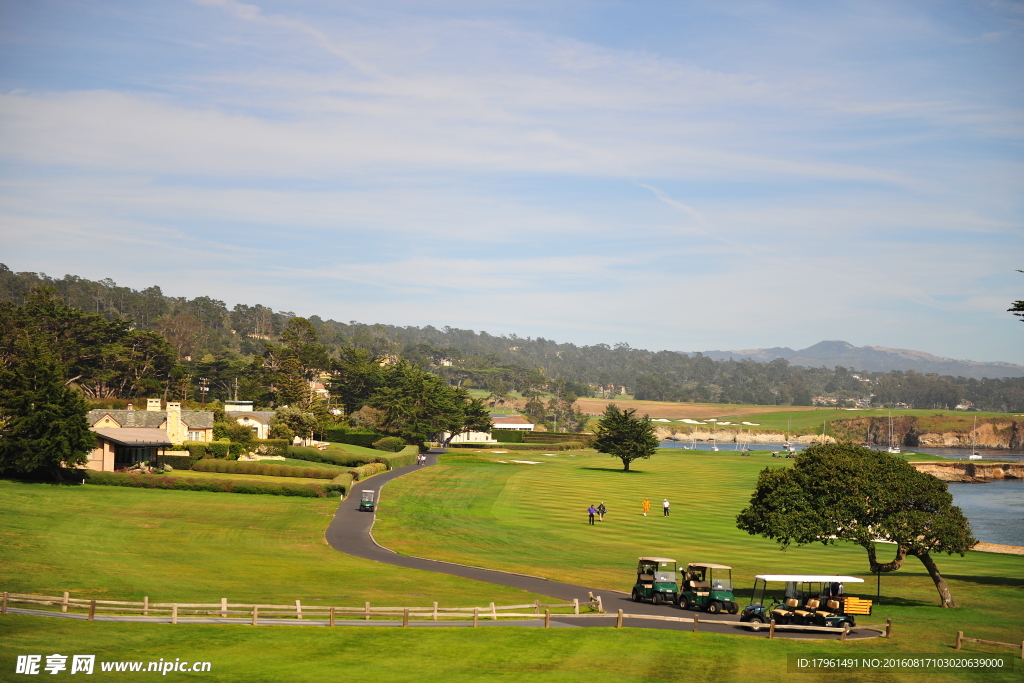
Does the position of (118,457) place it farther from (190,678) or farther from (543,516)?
(190,678)

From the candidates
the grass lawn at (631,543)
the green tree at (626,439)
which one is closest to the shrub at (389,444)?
the grass lawn at (631,543)

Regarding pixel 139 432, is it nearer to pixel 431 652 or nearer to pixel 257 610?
pixel 257 610

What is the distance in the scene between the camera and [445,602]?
38.5 metres

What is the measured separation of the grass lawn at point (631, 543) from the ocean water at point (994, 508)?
59.2 ft

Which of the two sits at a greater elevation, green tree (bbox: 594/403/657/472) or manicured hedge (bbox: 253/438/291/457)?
green tree (bbox: 594/403/657/472)

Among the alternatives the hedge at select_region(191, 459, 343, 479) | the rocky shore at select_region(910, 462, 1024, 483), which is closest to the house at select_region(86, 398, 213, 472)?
the hedge at select_region(191, 459, 343, 479)

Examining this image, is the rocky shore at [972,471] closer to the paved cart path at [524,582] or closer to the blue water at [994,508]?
the blue water at [994,508]

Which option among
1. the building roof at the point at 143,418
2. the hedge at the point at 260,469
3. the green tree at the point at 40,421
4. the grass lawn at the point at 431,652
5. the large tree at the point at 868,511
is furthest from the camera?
the building roof at the point at 143,418

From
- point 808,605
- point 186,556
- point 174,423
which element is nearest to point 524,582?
point 808,605

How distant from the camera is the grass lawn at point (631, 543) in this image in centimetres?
3959

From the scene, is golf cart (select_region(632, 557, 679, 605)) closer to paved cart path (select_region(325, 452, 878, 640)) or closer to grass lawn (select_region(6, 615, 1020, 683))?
paved cart path (select_region(325, 452, 878, 640))

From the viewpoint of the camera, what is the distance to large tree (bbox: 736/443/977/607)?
40250mm

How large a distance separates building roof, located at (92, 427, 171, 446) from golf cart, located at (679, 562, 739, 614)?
204ft

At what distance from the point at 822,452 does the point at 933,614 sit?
30.4 feet
